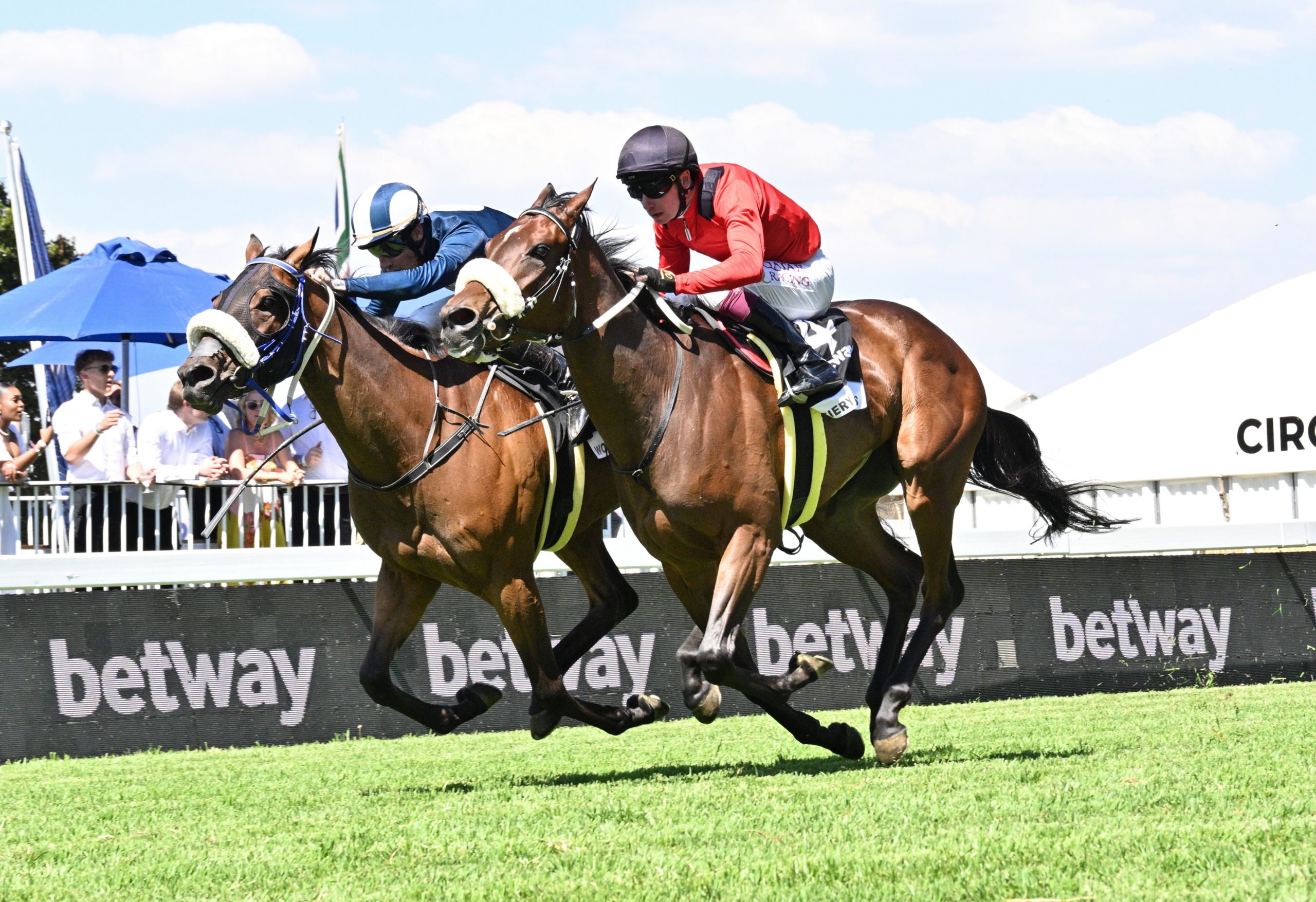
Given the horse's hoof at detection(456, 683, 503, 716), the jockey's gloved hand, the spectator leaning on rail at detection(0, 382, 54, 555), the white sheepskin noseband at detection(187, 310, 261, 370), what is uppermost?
the jockey's gloved hand

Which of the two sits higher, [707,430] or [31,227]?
[31,227]

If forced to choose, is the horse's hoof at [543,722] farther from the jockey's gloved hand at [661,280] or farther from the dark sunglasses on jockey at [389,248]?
the dark sunglasses on jockey at [389,248]

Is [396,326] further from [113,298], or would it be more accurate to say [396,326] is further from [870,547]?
[113,298]

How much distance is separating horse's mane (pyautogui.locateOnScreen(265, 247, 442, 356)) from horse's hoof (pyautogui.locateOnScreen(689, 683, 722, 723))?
1932 mm

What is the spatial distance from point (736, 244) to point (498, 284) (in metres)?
1.05

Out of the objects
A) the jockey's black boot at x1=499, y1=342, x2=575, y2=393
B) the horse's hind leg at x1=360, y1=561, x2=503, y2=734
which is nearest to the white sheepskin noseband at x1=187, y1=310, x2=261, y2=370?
the horse's hind leg at x1=360, y1=561, x2=503, y2=734

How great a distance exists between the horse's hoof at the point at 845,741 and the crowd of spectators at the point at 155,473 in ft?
14.2

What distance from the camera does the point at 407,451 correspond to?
6.07 metres

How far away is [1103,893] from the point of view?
3.36 meters

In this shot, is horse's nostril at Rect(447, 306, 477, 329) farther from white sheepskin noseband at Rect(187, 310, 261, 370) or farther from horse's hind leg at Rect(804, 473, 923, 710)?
horse's hind leg at Rect(804, 473, 923, 710)

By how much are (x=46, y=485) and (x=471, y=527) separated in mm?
4238

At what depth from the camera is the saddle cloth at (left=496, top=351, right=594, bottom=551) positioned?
6469 mm

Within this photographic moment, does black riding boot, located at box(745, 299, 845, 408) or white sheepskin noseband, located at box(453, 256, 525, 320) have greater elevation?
white sheepskin noseband, located at box(453, 256, 525, 320)

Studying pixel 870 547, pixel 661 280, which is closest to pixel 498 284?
pixel 661 280
